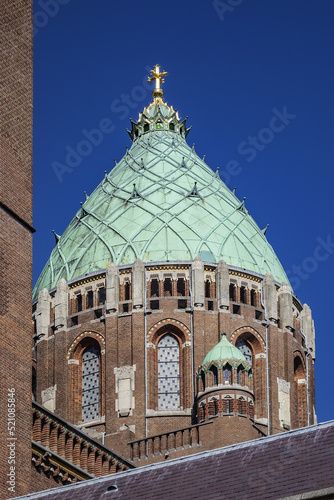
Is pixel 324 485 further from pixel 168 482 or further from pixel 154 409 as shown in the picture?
pixel 154 409

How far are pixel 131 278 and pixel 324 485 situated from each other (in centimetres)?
3919

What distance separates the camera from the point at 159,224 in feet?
224

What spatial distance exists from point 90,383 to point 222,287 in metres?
6.37

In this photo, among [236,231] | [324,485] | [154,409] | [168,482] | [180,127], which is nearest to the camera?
[324,485]

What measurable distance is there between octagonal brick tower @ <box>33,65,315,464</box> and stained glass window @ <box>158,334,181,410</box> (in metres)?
0.04

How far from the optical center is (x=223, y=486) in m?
28.7

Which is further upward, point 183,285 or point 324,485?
point 183,285

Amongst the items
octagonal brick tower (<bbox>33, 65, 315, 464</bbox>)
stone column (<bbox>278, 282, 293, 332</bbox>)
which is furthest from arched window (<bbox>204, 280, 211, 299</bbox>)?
stone column (<bbox>278, 282, 293, 332</bbox>)

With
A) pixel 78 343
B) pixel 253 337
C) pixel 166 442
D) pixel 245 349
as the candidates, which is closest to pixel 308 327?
pixel 253 337

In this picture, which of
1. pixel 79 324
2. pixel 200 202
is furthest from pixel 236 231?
pixel 79 324

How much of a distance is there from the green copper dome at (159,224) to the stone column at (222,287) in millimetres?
938

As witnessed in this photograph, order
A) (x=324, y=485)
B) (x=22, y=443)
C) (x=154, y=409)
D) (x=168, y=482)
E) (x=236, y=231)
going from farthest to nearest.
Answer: (x=236, y=231), (x=154, y=409), (x=22, y=443), (x=168, y=482), (x=324, y=485)

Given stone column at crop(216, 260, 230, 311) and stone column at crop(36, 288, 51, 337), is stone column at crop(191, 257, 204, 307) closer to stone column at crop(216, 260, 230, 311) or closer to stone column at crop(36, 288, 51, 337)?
stone column at crop(216, 260, 230, 311)

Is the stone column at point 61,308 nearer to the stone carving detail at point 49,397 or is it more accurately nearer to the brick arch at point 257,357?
the stone carving detail at point 49,397
